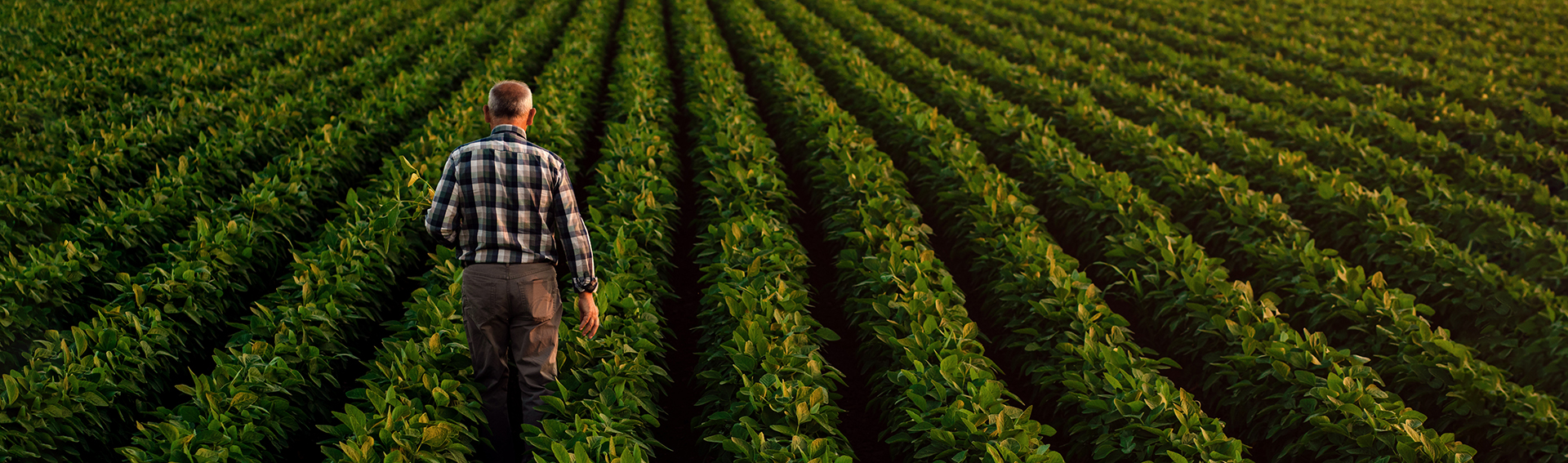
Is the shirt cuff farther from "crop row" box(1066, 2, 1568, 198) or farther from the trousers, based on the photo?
"crop row" box(1066, 2, 1568, 198)

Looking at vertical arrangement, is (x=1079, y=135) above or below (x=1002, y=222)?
below

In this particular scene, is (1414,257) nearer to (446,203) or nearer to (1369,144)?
(1369,144)

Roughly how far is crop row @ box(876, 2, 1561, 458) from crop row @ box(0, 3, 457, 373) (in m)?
7.45

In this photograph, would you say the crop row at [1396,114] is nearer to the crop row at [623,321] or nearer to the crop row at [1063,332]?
the crop row at [1063,332]

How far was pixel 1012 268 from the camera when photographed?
18.7 ft

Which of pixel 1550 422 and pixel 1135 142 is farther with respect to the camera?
pixel 1135 142

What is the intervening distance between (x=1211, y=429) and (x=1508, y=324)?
3.60 meters

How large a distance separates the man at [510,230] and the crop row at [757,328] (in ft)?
2.85

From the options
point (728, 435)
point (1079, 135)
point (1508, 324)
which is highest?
point (728, 435)

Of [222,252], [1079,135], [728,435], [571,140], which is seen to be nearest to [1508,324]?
[1079,135]

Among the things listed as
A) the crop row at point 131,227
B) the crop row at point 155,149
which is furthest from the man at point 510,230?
the crop row at point 155,149

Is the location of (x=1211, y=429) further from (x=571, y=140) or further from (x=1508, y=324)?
(x=571, y=140)

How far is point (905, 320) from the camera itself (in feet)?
15.9

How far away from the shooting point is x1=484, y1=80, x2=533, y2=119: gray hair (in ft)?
12.0
